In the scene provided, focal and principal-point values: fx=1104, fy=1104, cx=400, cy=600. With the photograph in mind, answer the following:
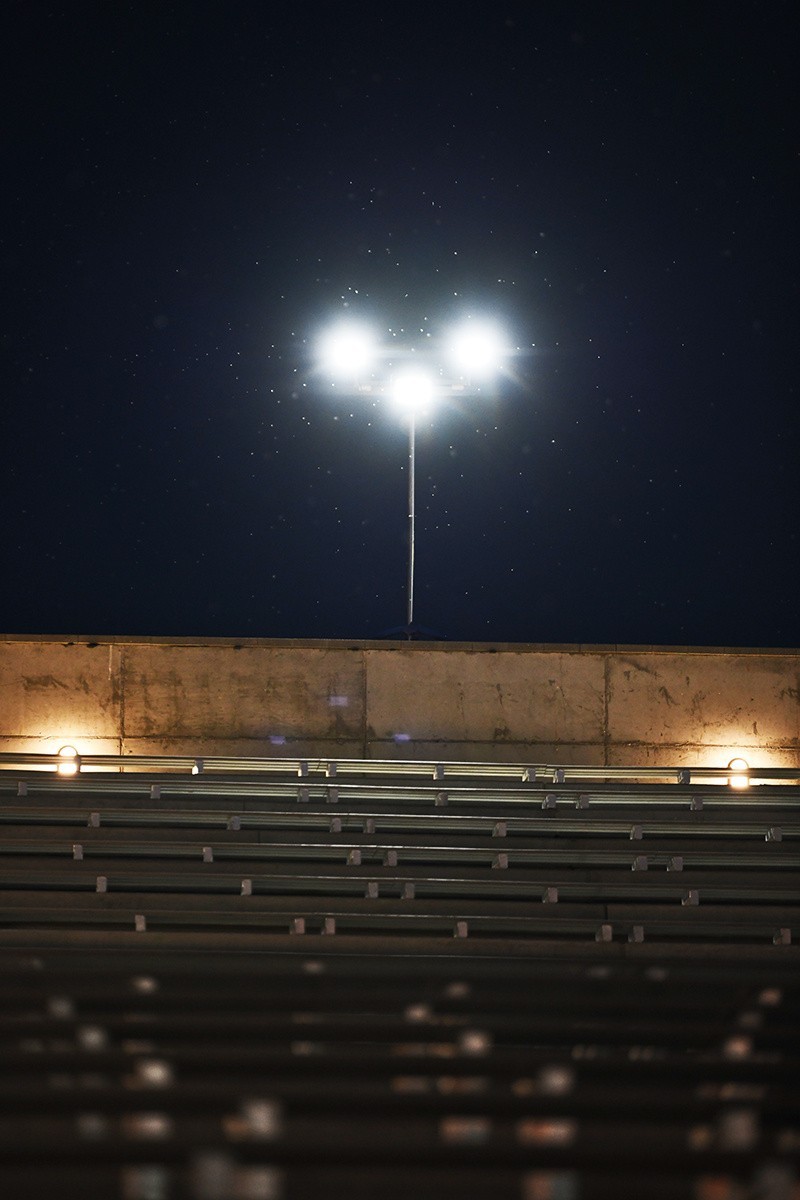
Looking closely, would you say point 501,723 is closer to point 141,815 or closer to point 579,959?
point 141,815

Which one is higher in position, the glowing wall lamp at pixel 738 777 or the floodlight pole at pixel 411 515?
the floodlight pole at pixel 411 515

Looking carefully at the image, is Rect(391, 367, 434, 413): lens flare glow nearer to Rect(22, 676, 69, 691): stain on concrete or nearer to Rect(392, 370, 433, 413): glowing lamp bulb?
Rect(392, 370, 433, 413): glowing lamp bulb

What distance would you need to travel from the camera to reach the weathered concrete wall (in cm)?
1134

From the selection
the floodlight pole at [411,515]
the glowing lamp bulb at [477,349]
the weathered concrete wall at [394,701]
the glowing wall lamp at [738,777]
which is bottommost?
the glowing wall lamp at [738,777]

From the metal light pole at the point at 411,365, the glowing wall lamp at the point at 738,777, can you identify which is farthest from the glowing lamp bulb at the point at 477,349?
the glowing wall lamp at the point at 738,777

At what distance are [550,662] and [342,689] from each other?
217cm

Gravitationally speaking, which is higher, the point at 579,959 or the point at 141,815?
the point at 141,815

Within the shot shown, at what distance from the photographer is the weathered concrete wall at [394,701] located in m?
11.3

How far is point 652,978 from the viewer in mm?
6070

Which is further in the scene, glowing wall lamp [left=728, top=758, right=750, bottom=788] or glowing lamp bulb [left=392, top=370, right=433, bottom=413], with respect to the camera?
glowing lamp bulb [left=392, top=370, right=433, bottom=413]

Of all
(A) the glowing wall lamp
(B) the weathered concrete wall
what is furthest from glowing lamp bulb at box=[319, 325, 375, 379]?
(A) the glowing wall lamp

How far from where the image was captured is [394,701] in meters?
11.4

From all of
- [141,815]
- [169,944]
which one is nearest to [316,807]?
[141,815]

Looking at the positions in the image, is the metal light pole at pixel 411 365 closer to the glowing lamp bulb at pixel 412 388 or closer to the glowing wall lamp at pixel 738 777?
the glowing lamp bulb at pixel 412 388
